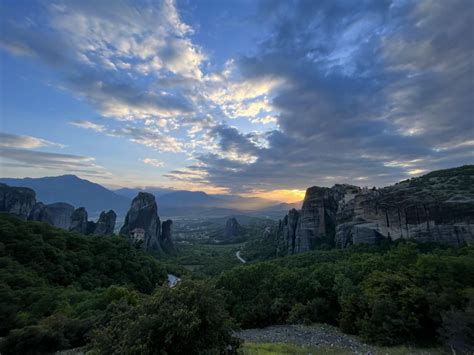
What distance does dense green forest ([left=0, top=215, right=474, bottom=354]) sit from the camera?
11.1 m

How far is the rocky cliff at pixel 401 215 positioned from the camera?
5138 centimetres

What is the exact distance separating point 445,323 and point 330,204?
78.0m

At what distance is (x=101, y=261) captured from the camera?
154 ft

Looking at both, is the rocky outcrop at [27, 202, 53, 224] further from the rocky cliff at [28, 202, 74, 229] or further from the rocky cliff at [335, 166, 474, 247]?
the rocky cliff at [335, 166, 474, 247]

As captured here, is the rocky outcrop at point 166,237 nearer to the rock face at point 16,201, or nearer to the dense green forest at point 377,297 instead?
the rock face at point 16,201

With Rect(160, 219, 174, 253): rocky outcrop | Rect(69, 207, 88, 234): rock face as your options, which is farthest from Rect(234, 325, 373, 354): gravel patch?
Rect(160, 219, 174, 253): rocky outcrop

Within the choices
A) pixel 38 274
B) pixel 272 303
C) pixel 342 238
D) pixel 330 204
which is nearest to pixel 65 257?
pixel 38 274

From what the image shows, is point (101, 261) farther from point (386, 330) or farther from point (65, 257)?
point (386, 330)

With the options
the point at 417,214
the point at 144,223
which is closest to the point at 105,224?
the point at 144,223

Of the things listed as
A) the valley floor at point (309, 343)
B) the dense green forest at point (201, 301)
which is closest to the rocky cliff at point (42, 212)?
the dense green forest at point (201, 301)

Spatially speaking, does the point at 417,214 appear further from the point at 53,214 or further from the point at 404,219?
the point at 53,214

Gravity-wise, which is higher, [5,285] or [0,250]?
[0,250]

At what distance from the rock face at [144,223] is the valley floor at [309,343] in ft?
323

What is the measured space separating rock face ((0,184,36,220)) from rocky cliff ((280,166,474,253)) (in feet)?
313
